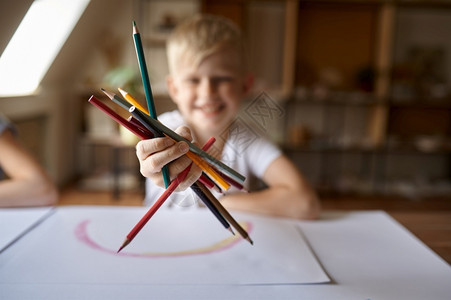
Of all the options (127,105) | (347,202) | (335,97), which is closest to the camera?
(127,105)

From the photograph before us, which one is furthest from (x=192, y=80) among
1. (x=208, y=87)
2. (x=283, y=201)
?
(x=283, y=201)

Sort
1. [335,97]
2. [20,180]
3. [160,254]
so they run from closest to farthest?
[160,254], [20,180], [335,97]

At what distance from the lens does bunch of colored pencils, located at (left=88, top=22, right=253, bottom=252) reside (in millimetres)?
329

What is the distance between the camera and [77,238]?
21.2 inches

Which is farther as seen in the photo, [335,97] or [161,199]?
[335,97]

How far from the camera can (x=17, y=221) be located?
0.57 meters

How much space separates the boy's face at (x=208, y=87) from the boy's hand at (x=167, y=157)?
0.27 m

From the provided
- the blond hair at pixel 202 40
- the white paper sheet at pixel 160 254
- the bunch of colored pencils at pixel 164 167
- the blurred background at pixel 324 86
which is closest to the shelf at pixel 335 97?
the blurred background at pixel 324 86

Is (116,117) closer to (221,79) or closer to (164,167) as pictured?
(164,167)

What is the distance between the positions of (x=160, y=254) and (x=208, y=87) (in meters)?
0.29

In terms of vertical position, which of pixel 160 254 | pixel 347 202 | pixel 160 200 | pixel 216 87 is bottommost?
pixel 347 202

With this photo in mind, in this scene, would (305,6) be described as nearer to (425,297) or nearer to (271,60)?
(271,60)

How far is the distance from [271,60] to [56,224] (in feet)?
8.15

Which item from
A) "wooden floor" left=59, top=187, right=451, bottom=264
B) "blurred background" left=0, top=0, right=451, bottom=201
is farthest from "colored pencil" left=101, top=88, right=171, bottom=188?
"blurred background" left=0, top=0, right=451, bottom=201
